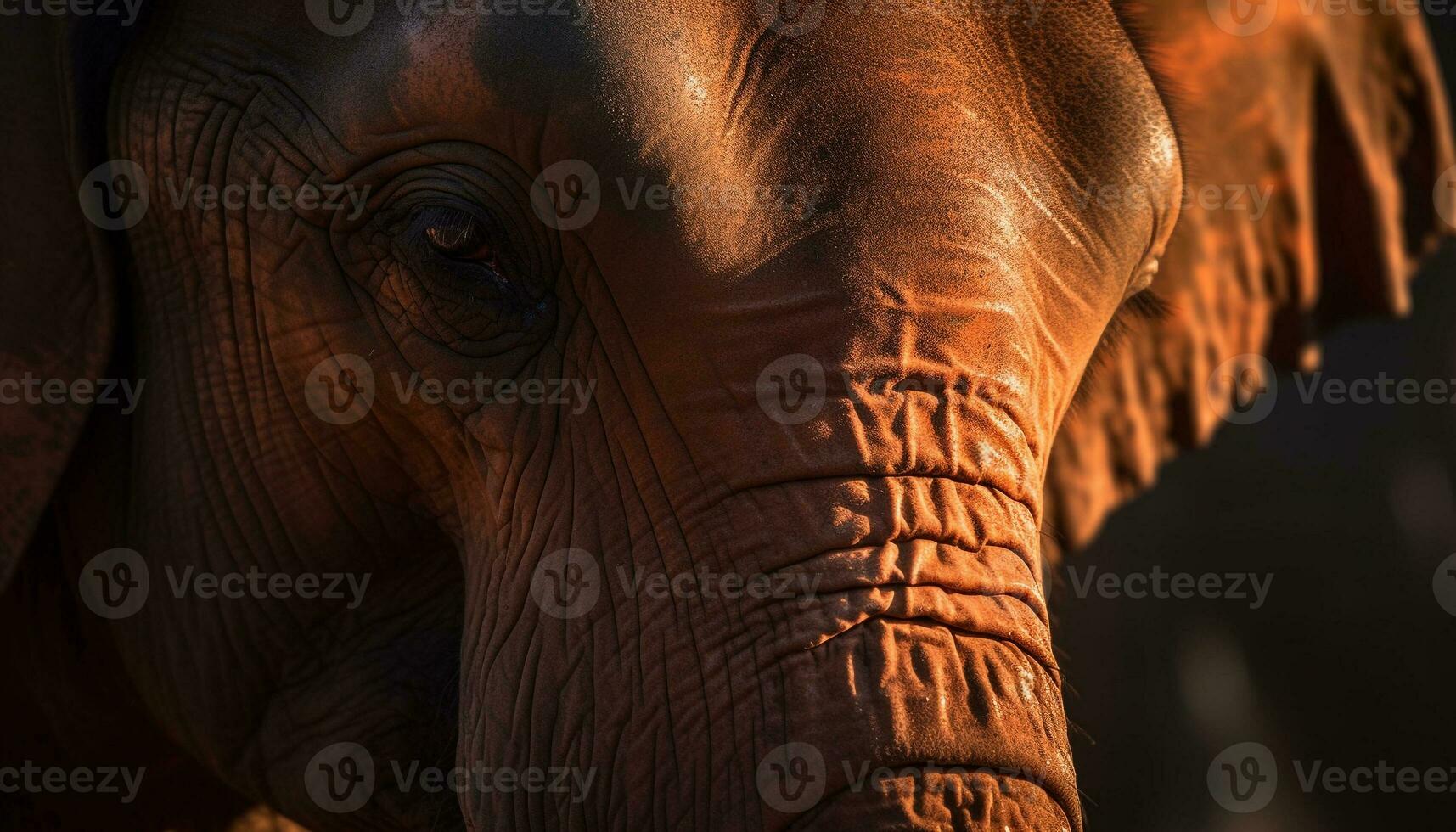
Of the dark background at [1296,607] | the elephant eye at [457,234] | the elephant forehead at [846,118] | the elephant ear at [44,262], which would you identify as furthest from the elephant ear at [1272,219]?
the dark background at [1296,607]

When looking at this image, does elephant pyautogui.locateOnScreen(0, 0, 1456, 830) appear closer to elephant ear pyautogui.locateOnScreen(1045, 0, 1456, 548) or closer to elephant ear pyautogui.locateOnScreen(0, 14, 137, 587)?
elephant ear pyautogui.locateOnScreen(0, 14, 137, 587)

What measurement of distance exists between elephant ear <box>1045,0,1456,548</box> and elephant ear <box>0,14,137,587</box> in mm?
1483

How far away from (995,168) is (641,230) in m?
0.38

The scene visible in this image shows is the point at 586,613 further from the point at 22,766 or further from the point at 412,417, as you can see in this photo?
the point at 22,766

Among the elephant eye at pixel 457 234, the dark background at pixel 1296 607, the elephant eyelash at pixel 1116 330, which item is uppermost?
the elephant eye at pixel 457 234

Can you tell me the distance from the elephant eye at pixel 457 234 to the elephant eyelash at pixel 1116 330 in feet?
2.48

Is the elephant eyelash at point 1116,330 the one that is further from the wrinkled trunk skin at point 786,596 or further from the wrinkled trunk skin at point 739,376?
the wrinkled trunk skin at point 786,596

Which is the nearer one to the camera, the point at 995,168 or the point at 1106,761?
the point at 995,168

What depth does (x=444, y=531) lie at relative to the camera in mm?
1899

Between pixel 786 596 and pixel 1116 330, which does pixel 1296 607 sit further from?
pixel 786 596

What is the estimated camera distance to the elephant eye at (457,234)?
1717mm

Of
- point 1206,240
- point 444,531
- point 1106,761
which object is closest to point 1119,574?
point 1106,761

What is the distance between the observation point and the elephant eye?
1.72m

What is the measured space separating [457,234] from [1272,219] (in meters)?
1.89
